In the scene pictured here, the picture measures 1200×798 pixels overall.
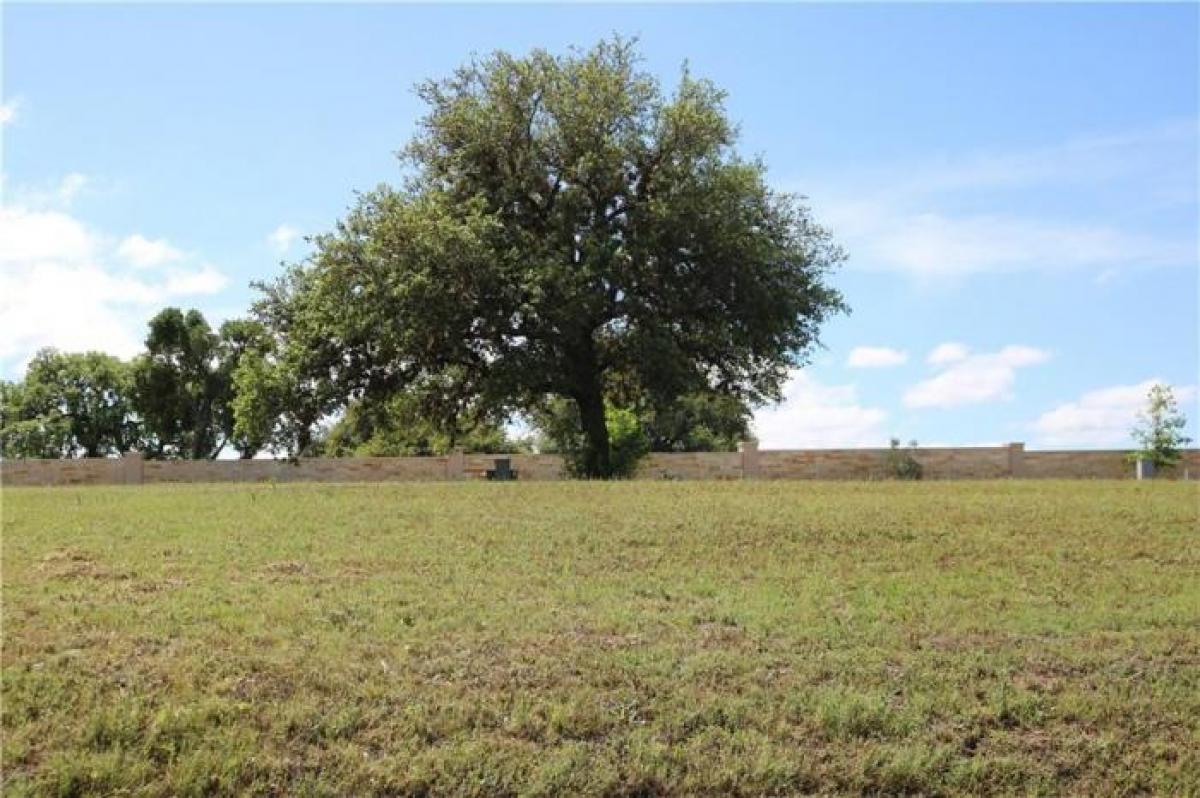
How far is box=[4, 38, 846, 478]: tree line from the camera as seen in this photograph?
25.1 meters

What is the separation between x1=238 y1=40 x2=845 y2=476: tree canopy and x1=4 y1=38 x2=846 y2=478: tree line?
0.18ft

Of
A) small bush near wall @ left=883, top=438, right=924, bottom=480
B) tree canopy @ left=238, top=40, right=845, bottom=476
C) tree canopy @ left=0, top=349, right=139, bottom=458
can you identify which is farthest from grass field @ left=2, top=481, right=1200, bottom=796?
tree canopy @ left=0, top=349, right=139, bottom=458

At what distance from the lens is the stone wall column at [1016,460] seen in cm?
3569

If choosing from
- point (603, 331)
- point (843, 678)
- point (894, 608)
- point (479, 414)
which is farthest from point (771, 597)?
point (479, 414)

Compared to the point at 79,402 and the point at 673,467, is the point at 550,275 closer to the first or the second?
the point at 673,467

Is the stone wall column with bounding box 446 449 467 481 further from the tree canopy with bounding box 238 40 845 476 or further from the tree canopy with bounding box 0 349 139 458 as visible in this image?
the tree canopy with bounding box 0 349 139 458

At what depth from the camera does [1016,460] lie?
35781 millimetres

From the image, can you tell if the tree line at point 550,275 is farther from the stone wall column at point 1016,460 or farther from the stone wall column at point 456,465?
the stone wall column at point 1016,460

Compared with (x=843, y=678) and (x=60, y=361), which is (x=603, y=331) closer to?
(x=843, y=678)

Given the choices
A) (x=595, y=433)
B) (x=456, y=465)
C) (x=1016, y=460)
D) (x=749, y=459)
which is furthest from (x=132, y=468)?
(x=1016, y=460)

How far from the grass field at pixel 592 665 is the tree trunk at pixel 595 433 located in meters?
16.0

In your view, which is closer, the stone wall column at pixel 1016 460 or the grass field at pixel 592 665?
the grass field at pixel 592 665

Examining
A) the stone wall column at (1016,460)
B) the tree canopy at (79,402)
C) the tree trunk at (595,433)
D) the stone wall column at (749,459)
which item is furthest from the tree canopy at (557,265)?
the tree canopy at (79,402)

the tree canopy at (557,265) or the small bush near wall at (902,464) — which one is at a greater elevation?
the tree canopy at (557,265)
